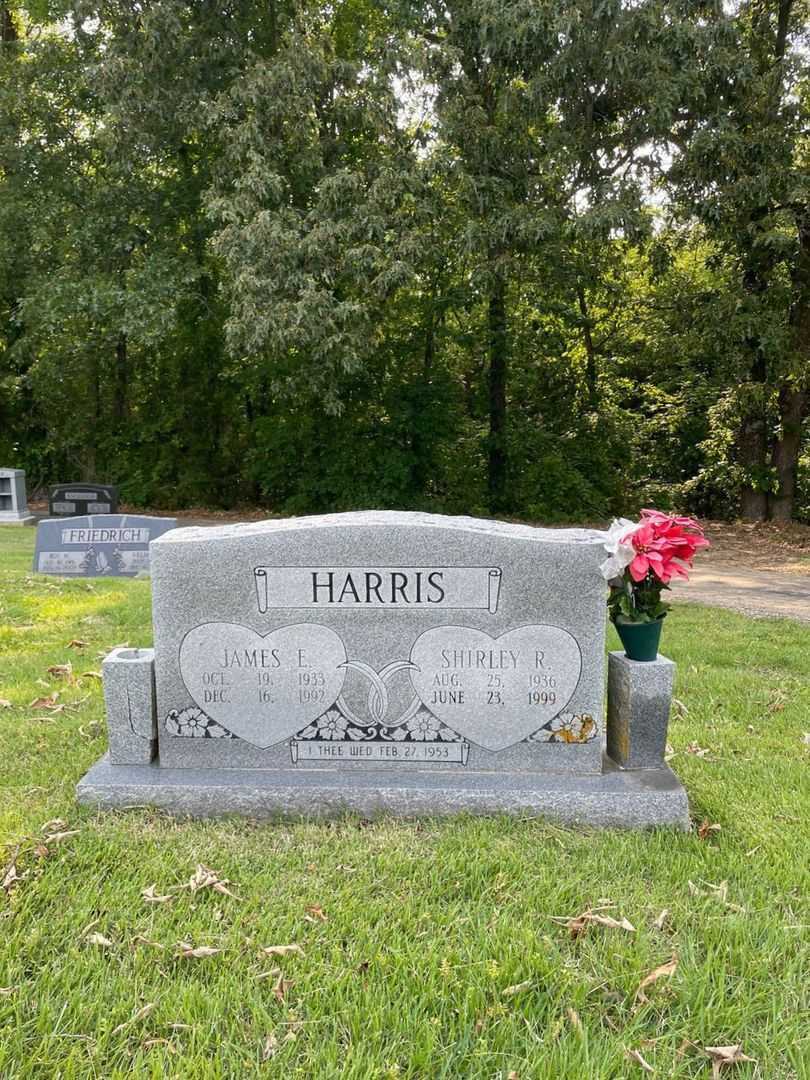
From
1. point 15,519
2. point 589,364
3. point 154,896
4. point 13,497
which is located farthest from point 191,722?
point 589,364

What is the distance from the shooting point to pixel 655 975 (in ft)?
6.77

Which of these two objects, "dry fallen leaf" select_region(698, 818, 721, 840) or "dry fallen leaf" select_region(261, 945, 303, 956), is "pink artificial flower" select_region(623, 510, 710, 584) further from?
"dry fallen leaf" select_region(261, 945, 303, 956)

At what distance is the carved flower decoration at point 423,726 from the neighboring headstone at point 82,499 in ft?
31.6

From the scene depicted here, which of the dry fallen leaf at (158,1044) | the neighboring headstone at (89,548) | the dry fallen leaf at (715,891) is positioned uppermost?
the neighboring headstone at (89,548)

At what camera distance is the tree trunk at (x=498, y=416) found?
15.1m

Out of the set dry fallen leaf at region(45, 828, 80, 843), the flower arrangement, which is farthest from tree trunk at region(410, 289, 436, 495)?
dry fallen leaf at region(45, 828, 80, 843)

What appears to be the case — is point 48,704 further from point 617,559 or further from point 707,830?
point 707,830

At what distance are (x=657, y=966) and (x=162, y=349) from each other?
16518 mm

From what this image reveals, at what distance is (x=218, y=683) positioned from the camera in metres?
3.17

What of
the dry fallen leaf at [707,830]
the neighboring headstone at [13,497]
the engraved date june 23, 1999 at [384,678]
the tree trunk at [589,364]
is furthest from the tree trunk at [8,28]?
the dry fallen leaf at [707,830]

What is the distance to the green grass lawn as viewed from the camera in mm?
1847

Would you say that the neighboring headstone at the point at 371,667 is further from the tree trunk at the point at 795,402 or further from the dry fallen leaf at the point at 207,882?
the tree trunk at the point at 795,402

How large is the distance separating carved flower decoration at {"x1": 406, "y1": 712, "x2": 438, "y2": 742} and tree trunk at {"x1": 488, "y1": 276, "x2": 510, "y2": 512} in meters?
12.4

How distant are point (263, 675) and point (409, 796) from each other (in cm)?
73
